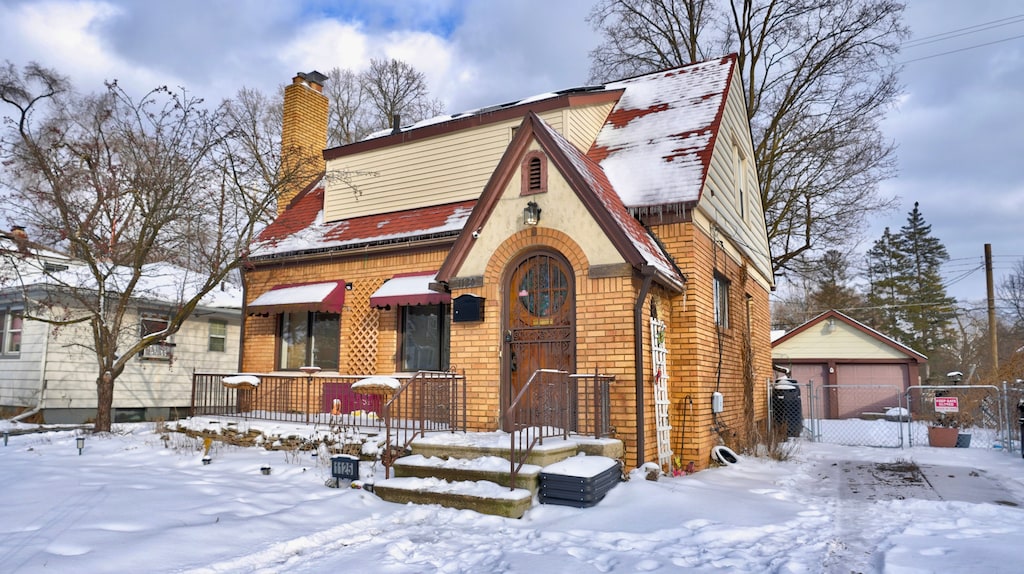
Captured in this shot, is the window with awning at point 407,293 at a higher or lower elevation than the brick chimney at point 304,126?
lower

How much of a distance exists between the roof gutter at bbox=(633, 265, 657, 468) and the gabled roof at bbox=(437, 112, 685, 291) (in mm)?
141

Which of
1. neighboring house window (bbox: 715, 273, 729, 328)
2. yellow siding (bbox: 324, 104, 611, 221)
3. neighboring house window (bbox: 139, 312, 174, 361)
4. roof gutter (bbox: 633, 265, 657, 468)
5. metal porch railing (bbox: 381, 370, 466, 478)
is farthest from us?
neighboring house window (bbox: 139, 312, 174, 361)

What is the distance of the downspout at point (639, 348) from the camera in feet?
28.4

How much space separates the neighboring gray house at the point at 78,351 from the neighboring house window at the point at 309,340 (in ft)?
8.46

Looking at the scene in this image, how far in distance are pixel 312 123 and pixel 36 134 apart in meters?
6.50

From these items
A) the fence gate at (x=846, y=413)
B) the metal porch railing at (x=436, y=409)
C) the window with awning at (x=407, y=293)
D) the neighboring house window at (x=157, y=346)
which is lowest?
the fence gate at (x=846, y=413)

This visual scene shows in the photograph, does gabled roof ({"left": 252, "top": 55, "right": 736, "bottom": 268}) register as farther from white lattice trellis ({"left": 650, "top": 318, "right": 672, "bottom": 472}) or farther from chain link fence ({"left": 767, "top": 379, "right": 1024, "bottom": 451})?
chain link fence ({"left": 767, "top": 379, "right": 1024, "bottom": 451})

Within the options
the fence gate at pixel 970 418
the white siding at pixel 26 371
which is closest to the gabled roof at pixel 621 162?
the white siding at pixel 26 371

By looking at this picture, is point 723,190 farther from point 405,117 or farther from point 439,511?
point 405,117

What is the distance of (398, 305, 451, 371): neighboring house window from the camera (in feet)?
41.8

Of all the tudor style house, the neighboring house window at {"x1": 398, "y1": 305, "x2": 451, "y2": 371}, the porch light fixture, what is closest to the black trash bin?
the tudor style house

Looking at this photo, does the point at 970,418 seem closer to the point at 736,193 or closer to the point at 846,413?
the point at 846,413

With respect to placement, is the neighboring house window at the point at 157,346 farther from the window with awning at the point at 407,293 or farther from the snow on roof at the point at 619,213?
the snow on roof at the point at 619,213

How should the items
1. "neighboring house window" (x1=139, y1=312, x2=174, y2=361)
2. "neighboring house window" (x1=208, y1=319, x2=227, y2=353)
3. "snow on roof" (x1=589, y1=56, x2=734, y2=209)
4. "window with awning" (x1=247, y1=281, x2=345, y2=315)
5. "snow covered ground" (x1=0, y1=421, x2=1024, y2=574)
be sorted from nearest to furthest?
"snow covered ground" (x1=0, y1=421, x2=1024, y2=574), "snow on roof" (x1=589, y1=56, x2=734, y2=209), "window with awning" (x1=247, y1=281, x2=345, y2=315), "neighboring house window" (x1=139, y1=312, x2=174, y2=361), "neighboring house window" (x1=208, y1=319, x2=227, y2=353)
